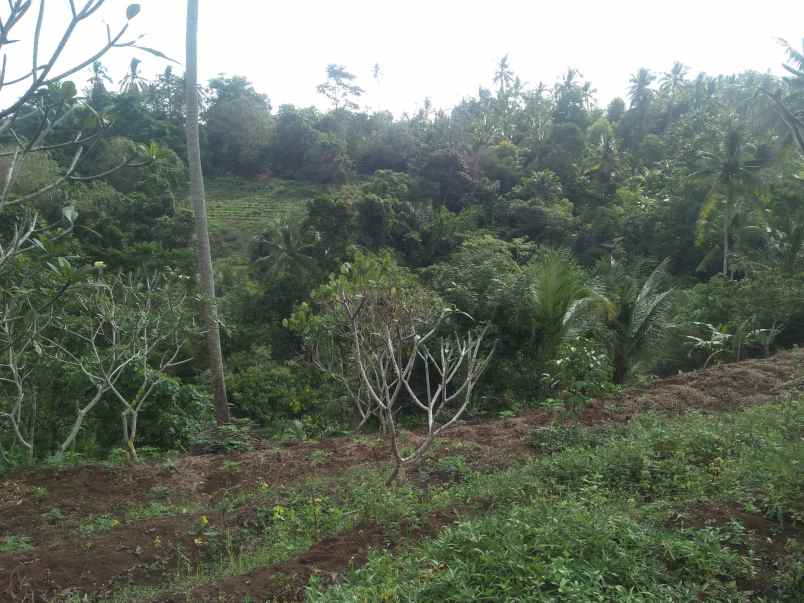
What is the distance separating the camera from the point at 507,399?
38.7 feet

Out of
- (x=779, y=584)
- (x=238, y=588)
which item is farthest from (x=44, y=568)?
(x=779, y=584)

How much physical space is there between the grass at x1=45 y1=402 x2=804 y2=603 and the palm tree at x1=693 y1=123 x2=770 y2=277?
18.0m

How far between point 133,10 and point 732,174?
24.8 m

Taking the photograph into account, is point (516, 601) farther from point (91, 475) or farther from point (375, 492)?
point (91, 475)

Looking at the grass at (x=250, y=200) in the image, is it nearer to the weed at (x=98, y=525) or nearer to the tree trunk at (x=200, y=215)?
the tree trunk at (x=200, y=215)

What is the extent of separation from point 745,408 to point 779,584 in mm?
5678

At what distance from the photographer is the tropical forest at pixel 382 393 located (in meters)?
3.54

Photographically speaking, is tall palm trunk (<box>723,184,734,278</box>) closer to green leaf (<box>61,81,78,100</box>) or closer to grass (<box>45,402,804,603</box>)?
grass (<box>45,402,804,603</box>)

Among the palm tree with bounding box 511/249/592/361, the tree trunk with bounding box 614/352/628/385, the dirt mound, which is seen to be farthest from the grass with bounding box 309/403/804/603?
the tree trunk with bounding box 614/352/628/385

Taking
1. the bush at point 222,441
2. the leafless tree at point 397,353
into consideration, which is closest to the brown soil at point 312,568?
the leafless tree at point 397,353

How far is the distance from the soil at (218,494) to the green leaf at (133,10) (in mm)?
2927

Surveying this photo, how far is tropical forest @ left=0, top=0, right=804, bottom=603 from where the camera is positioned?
11.6 ft

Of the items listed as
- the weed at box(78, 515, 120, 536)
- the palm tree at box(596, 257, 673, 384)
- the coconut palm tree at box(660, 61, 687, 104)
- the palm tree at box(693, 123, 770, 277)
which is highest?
the coconut palm tree at box(660, 61, 687, 104)

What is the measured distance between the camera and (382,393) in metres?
6.36
